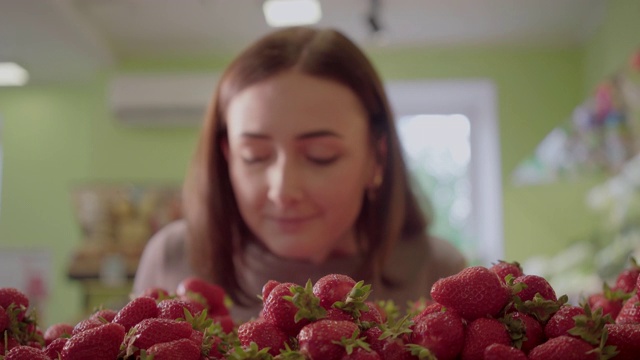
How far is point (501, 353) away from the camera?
0.58 meters

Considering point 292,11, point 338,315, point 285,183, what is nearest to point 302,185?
point 285,183

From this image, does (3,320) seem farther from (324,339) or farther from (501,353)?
(501,353)

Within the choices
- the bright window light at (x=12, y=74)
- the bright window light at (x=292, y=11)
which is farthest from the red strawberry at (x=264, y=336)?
the bright window light at (x=12, y=74)

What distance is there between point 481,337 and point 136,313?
325mm

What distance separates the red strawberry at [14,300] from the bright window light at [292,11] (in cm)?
349

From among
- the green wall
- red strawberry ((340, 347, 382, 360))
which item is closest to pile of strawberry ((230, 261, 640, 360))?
red strawberry ((340, 347, 382, 360))

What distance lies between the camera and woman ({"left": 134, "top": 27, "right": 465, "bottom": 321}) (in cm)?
124

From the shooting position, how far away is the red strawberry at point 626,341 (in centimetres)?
61

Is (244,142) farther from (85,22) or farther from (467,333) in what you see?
(85,22)

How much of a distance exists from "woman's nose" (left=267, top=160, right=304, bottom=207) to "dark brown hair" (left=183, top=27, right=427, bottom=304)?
0.18 metres

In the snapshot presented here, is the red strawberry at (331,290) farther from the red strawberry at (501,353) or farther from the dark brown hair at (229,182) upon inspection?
the dark brown hair at (229,182)

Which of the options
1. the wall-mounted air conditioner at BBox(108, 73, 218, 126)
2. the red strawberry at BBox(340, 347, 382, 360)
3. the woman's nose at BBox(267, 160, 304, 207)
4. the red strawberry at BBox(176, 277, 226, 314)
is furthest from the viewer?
the wall-mounted air conditioner at BBox(108, 73, 218, 126)

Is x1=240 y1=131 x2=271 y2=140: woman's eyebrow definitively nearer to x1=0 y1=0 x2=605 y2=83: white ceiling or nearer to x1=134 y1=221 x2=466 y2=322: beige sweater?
x1=134 y1=221 x2=466 y2=322: beige sweater

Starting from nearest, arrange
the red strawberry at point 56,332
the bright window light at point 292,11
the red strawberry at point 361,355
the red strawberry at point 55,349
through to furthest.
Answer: the red strawberry at point 361,355
the red strawberry at point 55,349
the red strawberry at point 56,332
the bright window light at point 292,11
